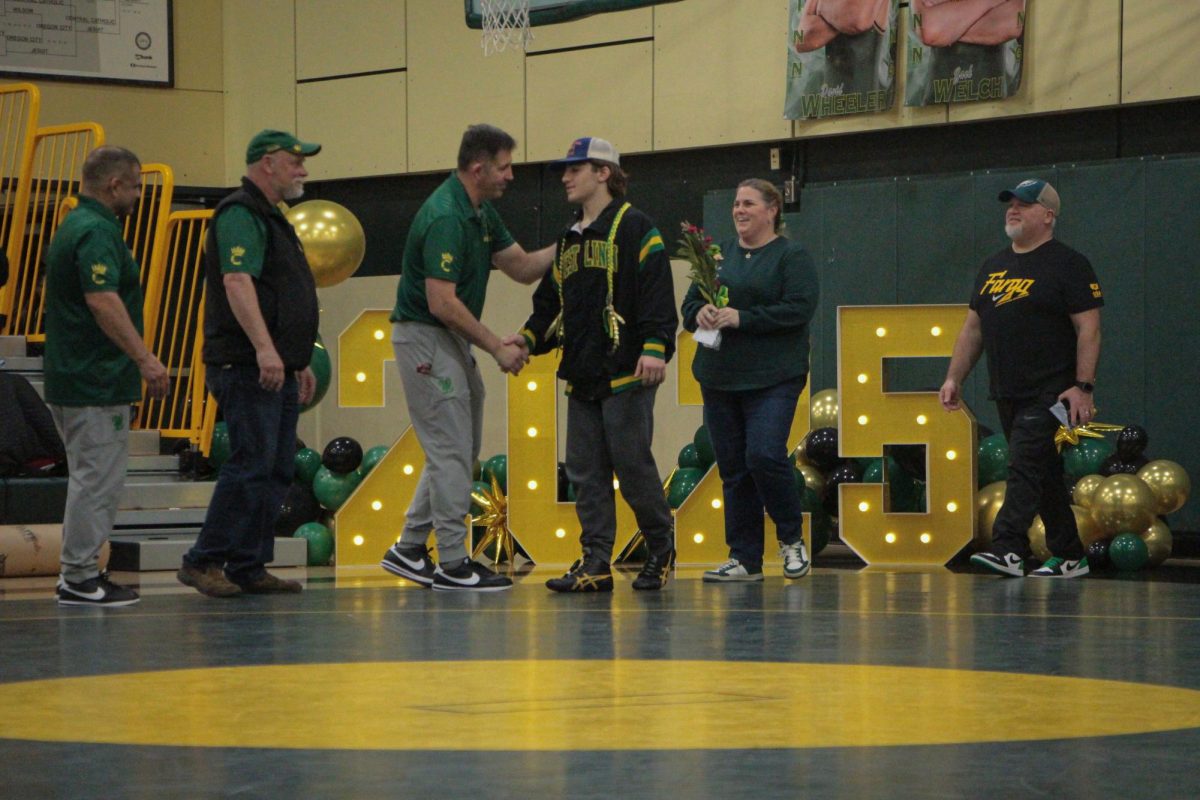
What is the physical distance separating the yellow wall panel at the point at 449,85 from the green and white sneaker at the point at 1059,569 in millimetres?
6397

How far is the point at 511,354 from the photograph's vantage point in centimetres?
706

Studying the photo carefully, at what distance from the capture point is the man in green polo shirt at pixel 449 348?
6.98m

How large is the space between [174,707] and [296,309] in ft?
10.7

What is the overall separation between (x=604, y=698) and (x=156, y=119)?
11.4 metres

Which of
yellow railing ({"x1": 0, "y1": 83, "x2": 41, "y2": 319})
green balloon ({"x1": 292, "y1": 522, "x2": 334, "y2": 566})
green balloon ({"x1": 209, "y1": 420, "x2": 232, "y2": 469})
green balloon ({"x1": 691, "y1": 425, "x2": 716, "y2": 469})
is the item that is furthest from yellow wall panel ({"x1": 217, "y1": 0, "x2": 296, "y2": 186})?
green balloon ({"x1": 691, "y1": 425, "x2": 716, "y2": 469})

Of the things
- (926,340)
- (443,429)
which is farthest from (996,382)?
(443,429)

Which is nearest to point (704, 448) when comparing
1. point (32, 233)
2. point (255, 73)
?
point (32, 233)

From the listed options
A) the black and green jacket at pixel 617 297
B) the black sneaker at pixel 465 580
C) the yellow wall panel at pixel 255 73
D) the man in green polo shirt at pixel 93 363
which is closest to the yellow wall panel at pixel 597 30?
the yellow wall panel at pixel 255 73

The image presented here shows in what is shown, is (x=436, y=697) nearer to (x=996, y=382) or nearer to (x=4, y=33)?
(x=996, y=382)

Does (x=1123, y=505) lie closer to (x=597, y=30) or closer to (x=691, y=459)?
(x=691, y=459)

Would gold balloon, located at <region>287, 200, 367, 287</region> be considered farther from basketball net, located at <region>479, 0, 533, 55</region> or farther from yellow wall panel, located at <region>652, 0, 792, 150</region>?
yellow wall panel, located at <region>652, 0, 792, 150</region>

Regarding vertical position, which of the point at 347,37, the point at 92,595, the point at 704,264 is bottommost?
the point at 92,595

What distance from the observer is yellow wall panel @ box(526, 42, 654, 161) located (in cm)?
1274

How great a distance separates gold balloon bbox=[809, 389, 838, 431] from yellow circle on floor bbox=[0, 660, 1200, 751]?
213 inches
